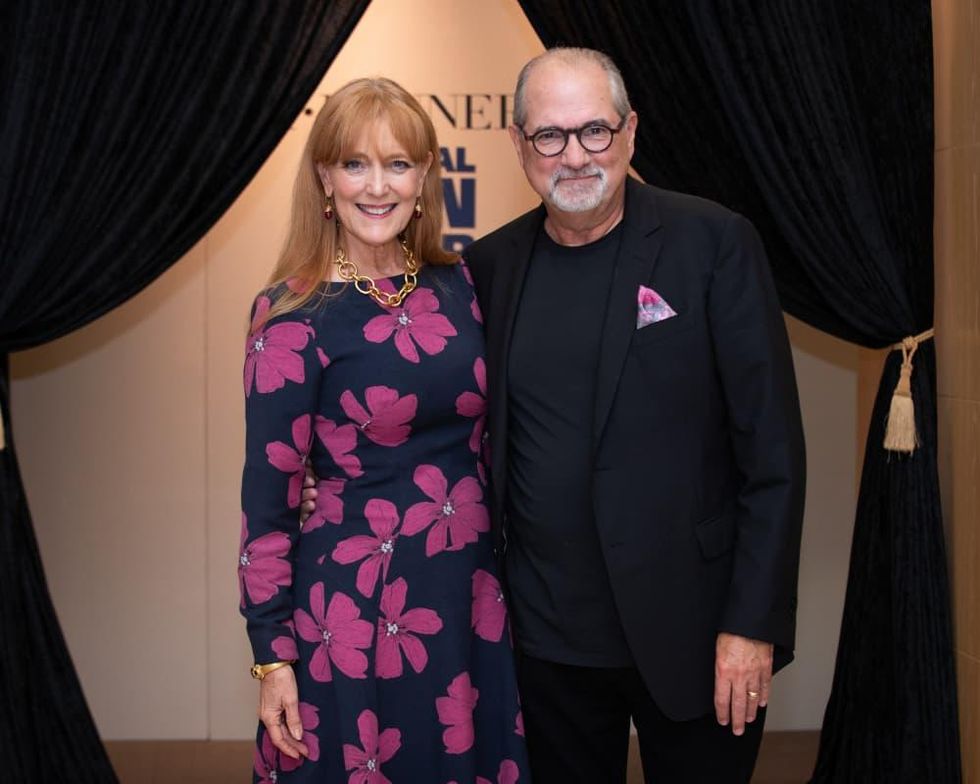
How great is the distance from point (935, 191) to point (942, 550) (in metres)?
0.90

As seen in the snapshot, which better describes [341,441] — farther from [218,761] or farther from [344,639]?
[218,761]

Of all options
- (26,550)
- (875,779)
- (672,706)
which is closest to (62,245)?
(26,550)

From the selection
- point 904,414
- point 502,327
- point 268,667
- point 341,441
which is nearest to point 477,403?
point 502,327

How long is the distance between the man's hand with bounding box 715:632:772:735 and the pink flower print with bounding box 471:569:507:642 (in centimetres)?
40

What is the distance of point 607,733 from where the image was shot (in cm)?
255

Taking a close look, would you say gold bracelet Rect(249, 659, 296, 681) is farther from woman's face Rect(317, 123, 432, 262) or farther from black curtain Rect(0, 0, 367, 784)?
black curtain Rect(0, 0, 367, 784)

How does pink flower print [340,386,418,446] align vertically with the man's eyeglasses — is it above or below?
below

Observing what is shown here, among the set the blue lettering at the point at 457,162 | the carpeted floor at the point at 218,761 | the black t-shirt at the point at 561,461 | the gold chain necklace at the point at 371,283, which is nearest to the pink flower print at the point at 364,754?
the black t-shirt at the point at 561,461

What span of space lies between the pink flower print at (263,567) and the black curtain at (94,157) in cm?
113

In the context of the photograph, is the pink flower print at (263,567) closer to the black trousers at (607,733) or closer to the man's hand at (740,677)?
the black trousers at (607,733)

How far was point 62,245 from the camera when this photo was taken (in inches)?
126

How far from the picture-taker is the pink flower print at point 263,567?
7.52ft

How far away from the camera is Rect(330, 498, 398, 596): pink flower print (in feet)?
7.63

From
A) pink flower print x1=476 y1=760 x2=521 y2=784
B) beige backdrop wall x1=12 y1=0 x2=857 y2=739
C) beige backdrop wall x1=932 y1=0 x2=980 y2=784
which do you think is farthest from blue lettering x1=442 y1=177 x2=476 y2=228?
pink flower print x1=476 y1=760 x2=521 y2=784
